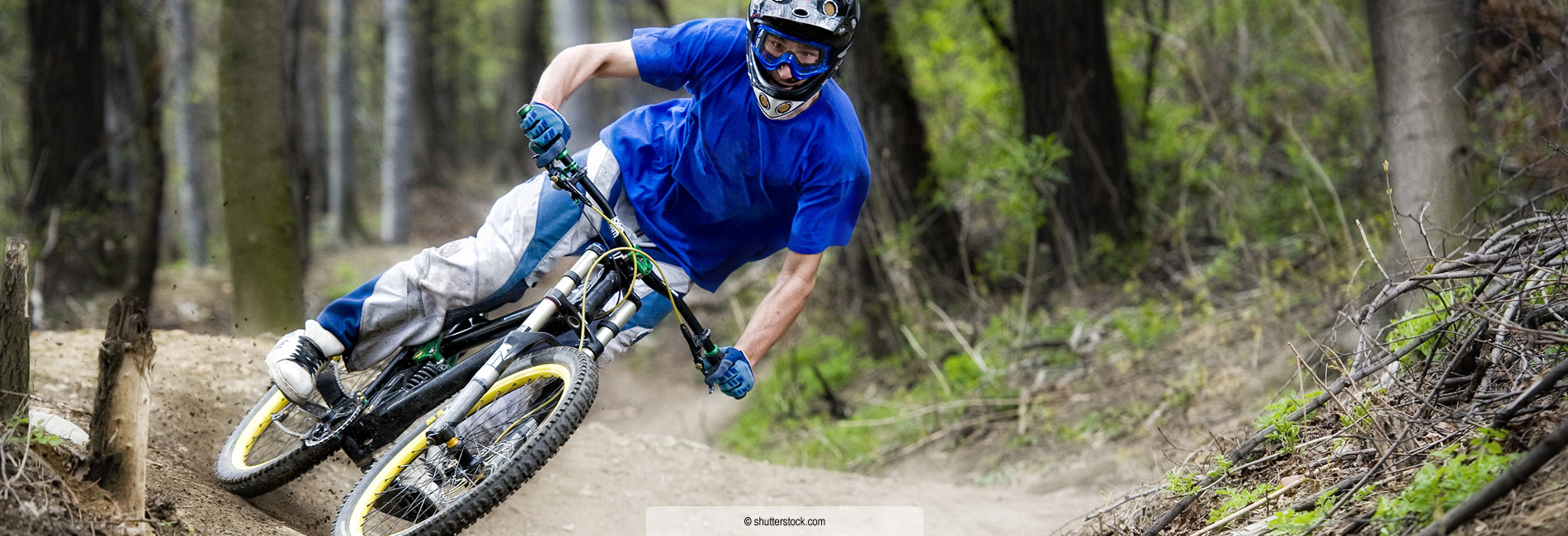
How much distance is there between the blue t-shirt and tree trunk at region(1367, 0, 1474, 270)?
3.32 meters

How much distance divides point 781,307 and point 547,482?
1.97 m

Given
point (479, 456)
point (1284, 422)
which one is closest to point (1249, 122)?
point (1284, 422)

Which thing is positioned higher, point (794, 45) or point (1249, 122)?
point (794, 45)

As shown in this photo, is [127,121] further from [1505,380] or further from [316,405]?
[1505,380]

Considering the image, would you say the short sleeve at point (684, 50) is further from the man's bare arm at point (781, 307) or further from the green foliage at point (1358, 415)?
the green foliage at point (1358, 415)

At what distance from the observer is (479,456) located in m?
3.44

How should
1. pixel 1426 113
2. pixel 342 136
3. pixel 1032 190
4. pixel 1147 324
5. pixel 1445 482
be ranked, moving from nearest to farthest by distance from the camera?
1. pixel 1445 482
2. pixel 1426 113
3. pixel 1147 324
4. pixel 1032 190
5. pixel 342 136

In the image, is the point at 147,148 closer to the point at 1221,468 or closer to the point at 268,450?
the point at 268,450

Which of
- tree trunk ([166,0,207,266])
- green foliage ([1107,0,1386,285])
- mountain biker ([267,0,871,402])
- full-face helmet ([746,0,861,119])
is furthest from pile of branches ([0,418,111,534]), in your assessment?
tree trunk ([166,0,207,266])

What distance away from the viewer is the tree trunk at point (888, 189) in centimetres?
898

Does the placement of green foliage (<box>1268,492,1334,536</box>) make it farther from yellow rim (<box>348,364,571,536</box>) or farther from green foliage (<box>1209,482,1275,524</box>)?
yellow rim (<box>348,364,571,536</box>)

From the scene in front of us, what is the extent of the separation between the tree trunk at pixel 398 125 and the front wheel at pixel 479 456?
41.9 ft

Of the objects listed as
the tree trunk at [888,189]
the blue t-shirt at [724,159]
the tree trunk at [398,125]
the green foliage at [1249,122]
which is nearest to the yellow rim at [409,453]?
the blue t-shirt at [724,159]

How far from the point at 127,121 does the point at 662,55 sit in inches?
428
